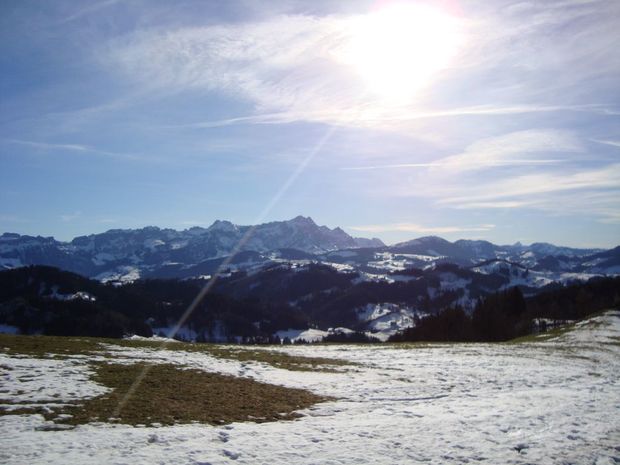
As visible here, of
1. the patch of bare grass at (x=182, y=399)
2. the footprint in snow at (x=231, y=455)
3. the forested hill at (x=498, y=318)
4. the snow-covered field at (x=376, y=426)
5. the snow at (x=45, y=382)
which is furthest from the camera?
the forested hill at (x=498, y=318)

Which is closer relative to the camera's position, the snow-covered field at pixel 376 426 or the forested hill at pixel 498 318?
the snow-covered field at pixel 376 426

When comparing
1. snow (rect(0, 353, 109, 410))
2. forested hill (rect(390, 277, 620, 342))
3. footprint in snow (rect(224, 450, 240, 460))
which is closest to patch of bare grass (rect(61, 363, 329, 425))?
snow (rect(0, 353, 109, 410))

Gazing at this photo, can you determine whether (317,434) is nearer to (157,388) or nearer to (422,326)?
(157,388)

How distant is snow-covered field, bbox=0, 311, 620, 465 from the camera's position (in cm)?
1223

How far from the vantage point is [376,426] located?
51.4ft

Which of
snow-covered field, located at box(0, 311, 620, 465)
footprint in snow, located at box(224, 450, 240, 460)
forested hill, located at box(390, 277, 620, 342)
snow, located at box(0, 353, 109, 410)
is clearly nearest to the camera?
footprint in snow, located at box(224, 450, 240, 460)

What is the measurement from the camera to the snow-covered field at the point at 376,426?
12.2 metres

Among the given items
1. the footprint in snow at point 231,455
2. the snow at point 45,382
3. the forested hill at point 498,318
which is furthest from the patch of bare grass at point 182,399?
the forested hill at point 498,318

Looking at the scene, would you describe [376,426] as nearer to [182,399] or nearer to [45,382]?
[182,399]

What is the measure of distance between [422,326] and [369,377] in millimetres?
Result: 106607

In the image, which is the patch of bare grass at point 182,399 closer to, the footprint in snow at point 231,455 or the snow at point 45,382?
the snow at point 45,382

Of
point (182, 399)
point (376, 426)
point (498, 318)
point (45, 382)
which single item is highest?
point (45, 382)

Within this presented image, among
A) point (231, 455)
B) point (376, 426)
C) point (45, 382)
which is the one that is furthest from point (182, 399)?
point (376, 426)

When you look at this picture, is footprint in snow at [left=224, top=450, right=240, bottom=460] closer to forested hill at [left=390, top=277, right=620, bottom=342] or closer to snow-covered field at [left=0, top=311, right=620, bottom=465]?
snow-covered field at [left=0, top=311, right=620, bottom=465]
